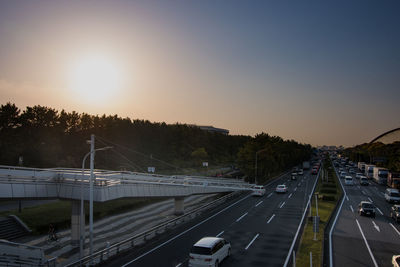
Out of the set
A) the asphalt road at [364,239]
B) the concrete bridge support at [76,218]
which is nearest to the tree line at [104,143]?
the concrete bridge support at [76,218]

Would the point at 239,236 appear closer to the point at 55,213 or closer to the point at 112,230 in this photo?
the point at 112,230

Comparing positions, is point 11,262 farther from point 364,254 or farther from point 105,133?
point 105,133

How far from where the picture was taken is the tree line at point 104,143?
57344 mm

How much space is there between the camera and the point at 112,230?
34.8 m

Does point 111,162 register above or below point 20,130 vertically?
below

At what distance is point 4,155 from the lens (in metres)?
53.4

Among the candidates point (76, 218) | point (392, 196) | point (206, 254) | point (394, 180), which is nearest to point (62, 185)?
point (76, 218)

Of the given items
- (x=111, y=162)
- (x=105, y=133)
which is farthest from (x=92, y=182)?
(x=105, y=133)

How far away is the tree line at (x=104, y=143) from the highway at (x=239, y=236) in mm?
33448

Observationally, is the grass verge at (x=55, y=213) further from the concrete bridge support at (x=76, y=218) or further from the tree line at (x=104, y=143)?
the tree line at (x=104, y=143)

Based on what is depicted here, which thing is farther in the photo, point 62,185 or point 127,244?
point 62,185

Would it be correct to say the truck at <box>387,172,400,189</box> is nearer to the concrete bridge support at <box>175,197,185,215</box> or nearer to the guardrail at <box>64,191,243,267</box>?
the guardrail at <box>64,191,243,267</box>

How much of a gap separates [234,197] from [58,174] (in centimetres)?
3127

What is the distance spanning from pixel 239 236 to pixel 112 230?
50.7 ft
